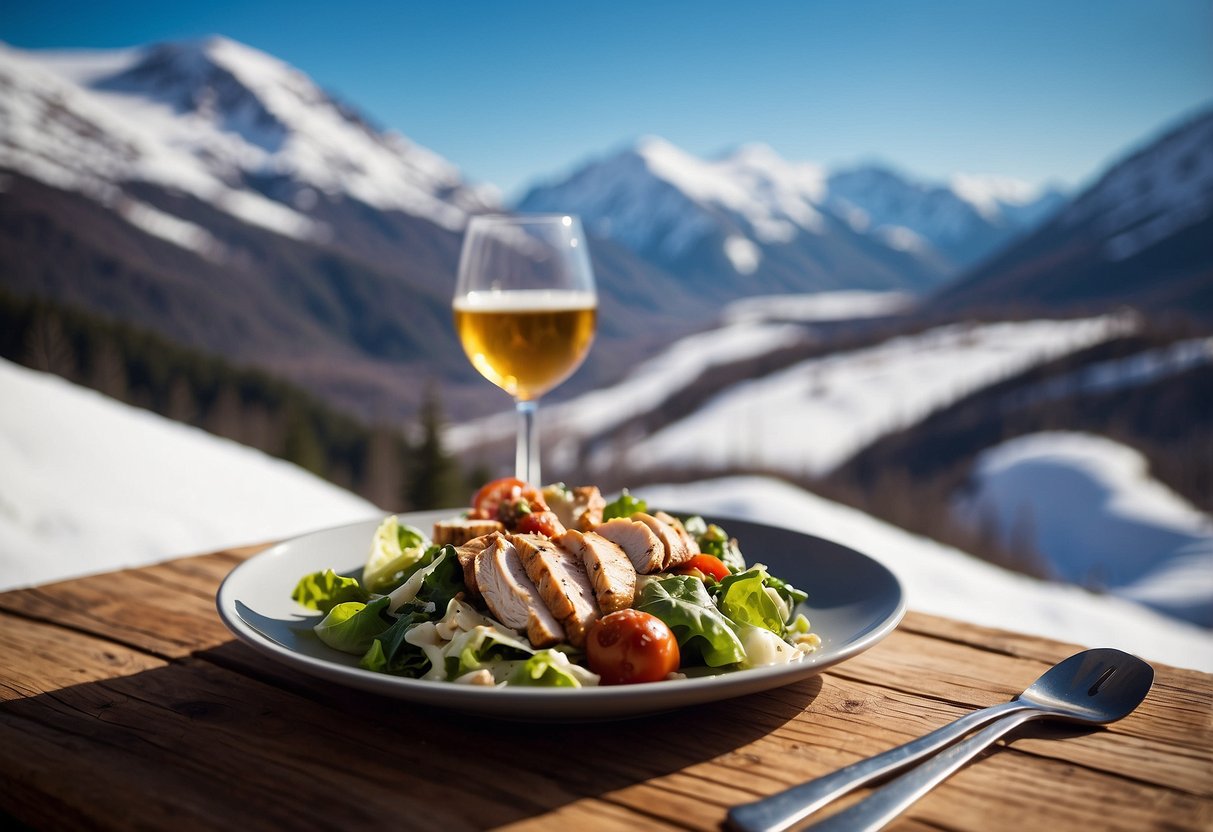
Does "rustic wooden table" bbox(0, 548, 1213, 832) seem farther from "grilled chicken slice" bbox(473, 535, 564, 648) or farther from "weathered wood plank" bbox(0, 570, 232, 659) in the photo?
"grilled chicken slice" bbox(473, 535, 564, 648)

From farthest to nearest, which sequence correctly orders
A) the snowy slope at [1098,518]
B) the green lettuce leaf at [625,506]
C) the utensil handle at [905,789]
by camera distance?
the snowy slope at [1098,518], the green lettuce leaf at [625,506], the utensil handle at [905,789]

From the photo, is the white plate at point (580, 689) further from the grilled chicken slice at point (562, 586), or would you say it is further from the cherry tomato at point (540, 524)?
the cherry tomato at point (540, 524)

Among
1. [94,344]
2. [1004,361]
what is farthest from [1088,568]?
[94,344]

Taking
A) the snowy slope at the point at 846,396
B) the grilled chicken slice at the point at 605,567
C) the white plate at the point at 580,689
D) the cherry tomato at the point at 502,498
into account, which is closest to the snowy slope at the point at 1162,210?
the snowy slope at the point at 846,396

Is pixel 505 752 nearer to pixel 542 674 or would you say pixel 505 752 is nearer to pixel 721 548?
pixel 542 674

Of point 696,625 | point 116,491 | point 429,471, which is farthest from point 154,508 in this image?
point 429,471

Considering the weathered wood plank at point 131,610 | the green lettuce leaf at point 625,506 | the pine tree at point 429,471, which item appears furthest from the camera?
the pine tree at point 429,471

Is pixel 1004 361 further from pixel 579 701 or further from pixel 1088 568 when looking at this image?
pixel 579 701
